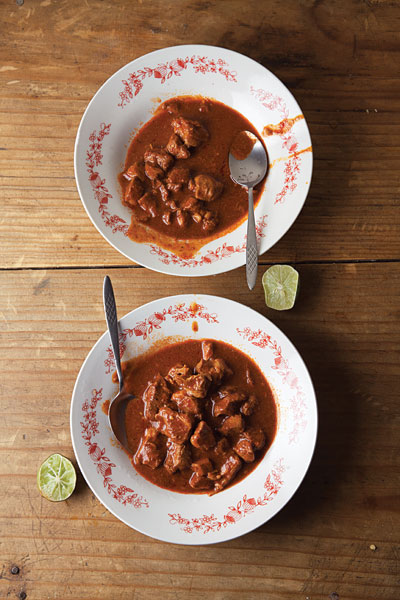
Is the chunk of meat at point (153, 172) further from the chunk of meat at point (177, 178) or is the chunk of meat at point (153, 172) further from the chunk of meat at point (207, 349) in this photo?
the chunk of meat at point (207, 349)

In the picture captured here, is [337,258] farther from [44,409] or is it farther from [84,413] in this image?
[44,409]

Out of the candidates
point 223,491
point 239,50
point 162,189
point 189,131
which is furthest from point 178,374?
point 239,50

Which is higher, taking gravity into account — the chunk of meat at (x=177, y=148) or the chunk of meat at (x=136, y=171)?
the chunk of meat at (x=177, y=148)

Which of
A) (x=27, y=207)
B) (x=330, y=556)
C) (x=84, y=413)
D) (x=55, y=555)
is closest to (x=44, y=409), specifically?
(x=84, y=413)

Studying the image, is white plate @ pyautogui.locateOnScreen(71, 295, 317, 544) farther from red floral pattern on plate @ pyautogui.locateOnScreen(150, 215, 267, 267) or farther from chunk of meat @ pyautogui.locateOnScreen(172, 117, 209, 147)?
chunk of meat @ pyautogui.locateOnScreen(172, 117, 209, 147)

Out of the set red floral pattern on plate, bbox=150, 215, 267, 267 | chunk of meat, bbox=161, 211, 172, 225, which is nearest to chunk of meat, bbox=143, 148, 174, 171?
chunk of meat, bbox=161, 211, 172, 225

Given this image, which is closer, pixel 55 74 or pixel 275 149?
pixel 275 149

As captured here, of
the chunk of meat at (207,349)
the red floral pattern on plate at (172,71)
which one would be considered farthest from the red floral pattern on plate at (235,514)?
the red floral pattern on plate at (172,71)
